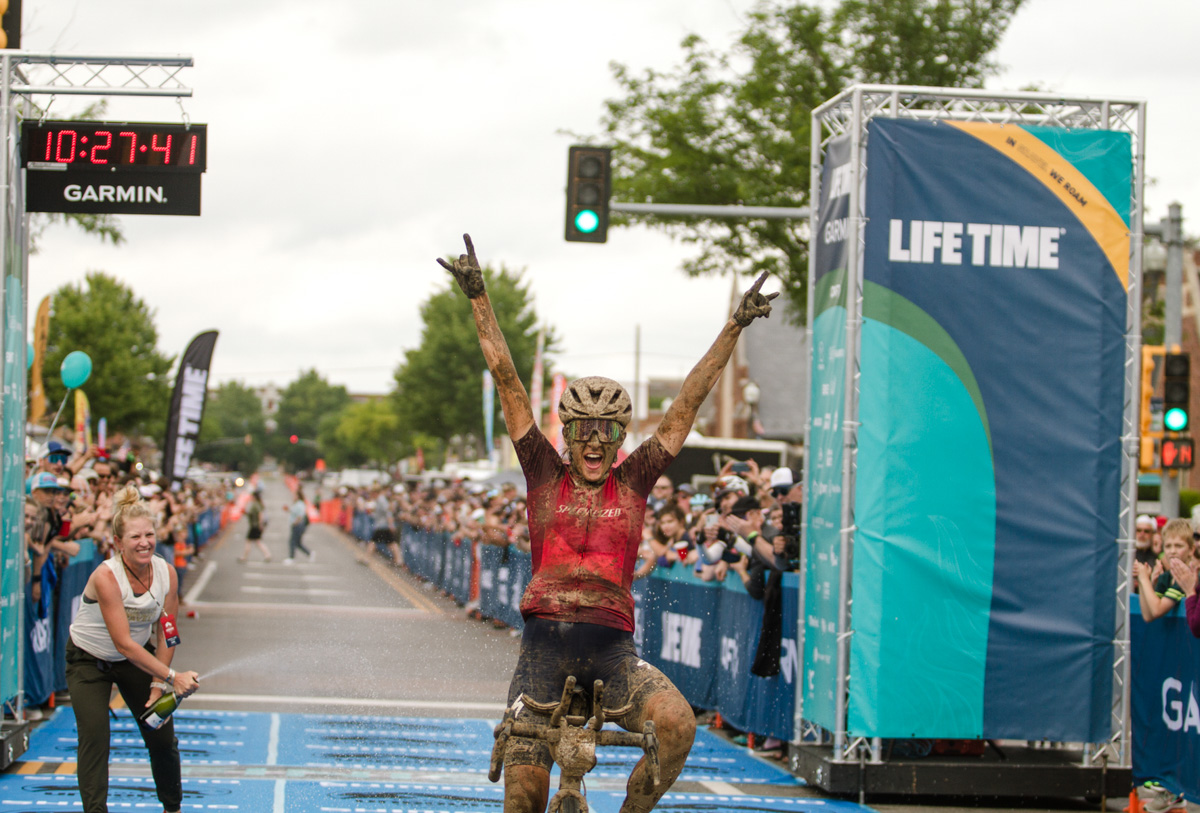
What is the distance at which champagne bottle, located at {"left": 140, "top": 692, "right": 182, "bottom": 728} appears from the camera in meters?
6.79

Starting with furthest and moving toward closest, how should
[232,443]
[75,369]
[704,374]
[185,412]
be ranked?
[232,443] < [185,412] < [75,369] < [704,374]

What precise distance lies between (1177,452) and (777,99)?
14167 mm

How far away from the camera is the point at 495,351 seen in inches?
217

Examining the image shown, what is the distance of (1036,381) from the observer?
372 inches

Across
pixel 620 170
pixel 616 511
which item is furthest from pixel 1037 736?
pixel 620 170

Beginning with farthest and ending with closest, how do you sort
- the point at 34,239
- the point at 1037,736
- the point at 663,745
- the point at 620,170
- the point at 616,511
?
the point at 620,170 < the point at 34,239 < the point at 1037,736 < the point at 616,511 < the point at 663,745

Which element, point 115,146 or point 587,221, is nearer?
point 115,146

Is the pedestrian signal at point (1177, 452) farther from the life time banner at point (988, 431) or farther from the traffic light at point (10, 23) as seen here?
the traffic light at point (10, 23)

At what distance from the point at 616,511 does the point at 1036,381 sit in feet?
16.8

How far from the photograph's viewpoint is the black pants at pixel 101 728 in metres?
6.81

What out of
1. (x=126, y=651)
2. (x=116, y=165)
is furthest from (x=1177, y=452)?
(x=126, y=651)

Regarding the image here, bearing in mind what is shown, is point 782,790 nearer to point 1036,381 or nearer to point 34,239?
point 1036,381

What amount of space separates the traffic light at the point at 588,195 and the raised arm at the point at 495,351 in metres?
8.67

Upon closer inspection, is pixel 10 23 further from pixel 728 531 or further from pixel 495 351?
pixel 728 531
